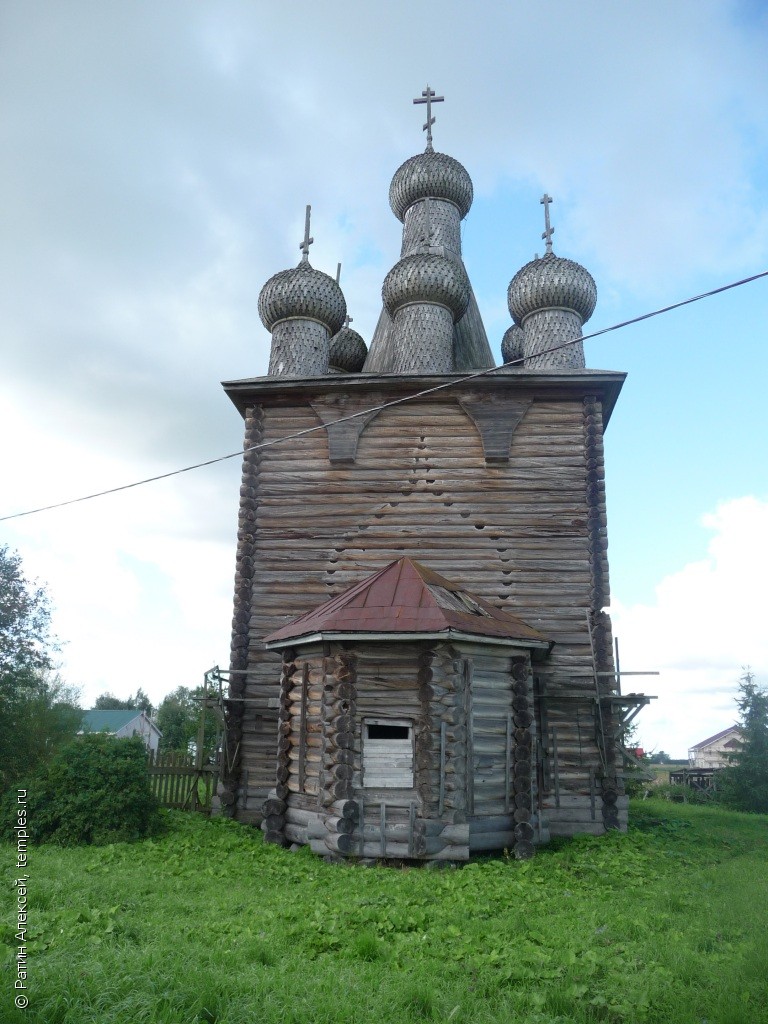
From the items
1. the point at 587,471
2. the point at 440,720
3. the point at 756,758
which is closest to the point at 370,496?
the point at 587,471

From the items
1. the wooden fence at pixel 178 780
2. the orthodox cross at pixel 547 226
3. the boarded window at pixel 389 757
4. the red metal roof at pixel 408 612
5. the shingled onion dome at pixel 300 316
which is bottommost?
the wooden fence at pixel 178 780

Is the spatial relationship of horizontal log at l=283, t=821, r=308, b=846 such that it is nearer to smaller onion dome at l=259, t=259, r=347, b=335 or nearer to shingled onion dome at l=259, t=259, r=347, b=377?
shingled onion dome at l=259, t=259, r=347, b=377

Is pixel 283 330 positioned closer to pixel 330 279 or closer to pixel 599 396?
pixel 330 279

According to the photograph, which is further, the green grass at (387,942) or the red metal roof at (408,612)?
the red metal roof at (408,612)

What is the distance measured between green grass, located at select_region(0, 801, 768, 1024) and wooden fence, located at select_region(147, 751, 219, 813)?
3625mm

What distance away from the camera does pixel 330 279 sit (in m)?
15.2

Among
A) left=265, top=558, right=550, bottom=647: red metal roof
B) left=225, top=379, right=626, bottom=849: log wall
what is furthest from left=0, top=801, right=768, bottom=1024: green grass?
left=225, top=379, right=626, bottom=849: log wall

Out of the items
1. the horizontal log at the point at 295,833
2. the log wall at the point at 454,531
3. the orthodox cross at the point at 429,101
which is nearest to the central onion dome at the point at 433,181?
the orthodox cross at the point at 429,101

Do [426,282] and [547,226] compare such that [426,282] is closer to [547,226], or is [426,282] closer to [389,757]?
[547,226]

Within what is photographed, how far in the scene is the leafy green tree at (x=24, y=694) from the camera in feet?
43.4

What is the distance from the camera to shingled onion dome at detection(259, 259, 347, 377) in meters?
14.8

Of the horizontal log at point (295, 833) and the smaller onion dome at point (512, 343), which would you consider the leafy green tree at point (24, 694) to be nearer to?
the horizontal log at point (295, 833)

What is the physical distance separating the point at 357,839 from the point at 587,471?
746 cm

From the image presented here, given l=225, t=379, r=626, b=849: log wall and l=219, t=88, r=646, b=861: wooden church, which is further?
l=225, t=379, r=626, b=849: log wall
